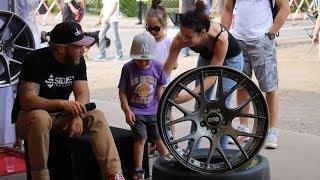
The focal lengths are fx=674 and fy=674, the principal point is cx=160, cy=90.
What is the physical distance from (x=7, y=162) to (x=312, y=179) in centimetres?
258

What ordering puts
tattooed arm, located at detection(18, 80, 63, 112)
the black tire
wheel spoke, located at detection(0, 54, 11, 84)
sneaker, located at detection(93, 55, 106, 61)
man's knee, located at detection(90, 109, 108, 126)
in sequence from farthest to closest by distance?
sneaker, located at detection(93, 55, 106, 61) < wheel spoke, located at detection(0, 54, 11, 84) < man's knee, located at detection(90, 109, 108, 126) < tattooed arm, located at detection(18, 80, 63, 112) < the black tire

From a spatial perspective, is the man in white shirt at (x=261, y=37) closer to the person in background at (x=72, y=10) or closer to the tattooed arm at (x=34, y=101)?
the tattooed arm at (x=34, y=101)

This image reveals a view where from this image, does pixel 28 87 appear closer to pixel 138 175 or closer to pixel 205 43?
pixel 138 175

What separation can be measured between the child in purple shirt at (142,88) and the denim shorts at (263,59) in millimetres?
1349

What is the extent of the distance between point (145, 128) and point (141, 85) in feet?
1.11

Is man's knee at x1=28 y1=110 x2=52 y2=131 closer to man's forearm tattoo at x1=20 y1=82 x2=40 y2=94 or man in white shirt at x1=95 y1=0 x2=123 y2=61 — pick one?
man's forearm tattoo at x1=20 y1=82 x2=40 y2=94

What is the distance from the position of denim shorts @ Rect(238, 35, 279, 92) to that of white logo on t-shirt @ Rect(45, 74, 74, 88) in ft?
6.86

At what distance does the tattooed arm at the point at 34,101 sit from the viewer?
4684 mm

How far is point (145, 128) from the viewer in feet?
17.3

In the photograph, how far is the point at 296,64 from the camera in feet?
44.9

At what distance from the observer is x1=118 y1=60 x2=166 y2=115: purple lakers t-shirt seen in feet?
17.4

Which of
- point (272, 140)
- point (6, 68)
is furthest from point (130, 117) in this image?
point (272, 140)

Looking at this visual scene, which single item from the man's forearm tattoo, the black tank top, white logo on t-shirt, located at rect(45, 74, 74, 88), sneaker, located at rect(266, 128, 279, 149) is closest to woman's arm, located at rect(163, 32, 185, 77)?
the black tank top

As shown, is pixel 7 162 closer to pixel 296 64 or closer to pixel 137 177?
pixel 137 177
